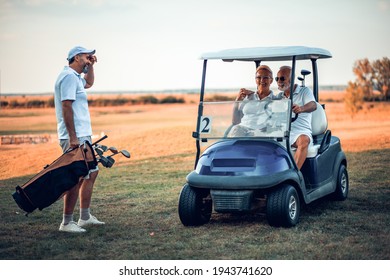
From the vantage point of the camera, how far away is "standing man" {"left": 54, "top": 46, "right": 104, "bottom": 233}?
540cm

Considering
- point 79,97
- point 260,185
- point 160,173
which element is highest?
point 79,97

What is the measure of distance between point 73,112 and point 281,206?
1835 mm

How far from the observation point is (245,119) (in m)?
5.96

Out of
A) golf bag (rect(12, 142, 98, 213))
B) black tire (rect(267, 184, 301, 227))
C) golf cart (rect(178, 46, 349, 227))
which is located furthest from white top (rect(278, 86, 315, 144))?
golf bag (rect(12, 142, 98, 213))

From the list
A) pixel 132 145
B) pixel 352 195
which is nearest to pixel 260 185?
pixel 352 195

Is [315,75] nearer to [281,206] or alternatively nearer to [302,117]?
[302,117]

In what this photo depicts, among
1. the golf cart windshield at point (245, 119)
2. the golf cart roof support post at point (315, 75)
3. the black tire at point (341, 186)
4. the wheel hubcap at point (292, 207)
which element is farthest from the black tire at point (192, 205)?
the golf cart roof support post at point (315, 75)

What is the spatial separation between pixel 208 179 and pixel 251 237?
1.91 ft

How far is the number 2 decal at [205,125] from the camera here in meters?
6.03

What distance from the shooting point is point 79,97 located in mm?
5531

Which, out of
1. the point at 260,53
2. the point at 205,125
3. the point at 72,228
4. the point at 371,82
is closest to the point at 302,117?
the point at 260,53

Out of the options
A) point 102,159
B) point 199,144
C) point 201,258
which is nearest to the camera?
point 201,258

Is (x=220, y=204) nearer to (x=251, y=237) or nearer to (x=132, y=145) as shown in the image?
(x=251, y=237)

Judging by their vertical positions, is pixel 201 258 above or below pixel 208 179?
below
